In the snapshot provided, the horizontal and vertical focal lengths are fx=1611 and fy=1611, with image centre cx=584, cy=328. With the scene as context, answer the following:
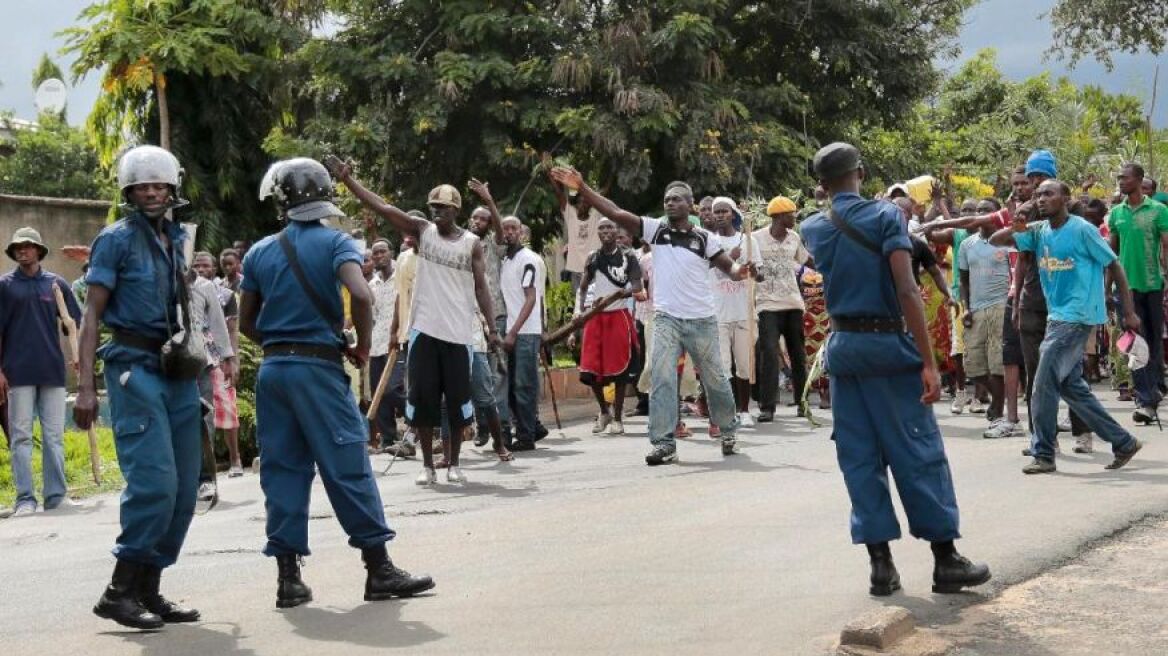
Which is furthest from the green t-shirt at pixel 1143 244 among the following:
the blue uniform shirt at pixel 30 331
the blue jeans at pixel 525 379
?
Answer: the blue uniform shirt at pixel 30 331

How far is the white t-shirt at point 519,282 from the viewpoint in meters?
14.3

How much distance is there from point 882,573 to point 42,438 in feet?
24.2

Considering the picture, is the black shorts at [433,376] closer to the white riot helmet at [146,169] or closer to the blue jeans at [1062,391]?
the blue jeans at [1062,391]

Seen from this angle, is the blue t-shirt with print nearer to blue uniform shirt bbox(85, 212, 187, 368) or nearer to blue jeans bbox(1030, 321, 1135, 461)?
blue jeans bbox(1030, 321, 1135, 461)

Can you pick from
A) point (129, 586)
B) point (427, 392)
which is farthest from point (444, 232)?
point (129, 586)

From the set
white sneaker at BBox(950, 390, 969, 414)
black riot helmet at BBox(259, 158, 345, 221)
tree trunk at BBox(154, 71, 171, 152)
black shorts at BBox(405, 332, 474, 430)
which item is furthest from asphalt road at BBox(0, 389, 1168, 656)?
tree trunk at BBox(154, 71, 171, 152)

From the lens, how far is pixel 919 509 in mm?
6875

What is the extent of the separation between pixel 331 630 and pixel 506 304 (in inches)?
316

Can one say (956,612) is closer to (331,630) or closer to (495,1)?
(331,630)

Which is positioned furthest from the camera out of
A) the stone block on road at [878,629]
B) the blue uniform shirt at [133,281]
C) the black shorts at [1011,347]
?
the black shorts at [1011,347]

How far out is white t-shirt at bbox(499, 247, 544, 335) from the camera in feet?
46.9

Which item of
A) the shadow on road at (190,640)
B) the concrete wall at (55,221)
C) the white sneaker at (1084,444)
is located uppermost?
the concrete wall at (55,221)

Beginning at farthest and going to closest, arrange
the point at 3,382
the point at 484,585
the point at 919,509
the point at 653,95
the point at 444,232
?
the point at 653,95 → the point at 3,382 → the point at 444,232 → the point at 484,585 → the point at 919,509

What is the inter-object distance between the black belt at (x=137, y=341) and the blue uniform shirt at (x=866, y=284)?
9.58ft
